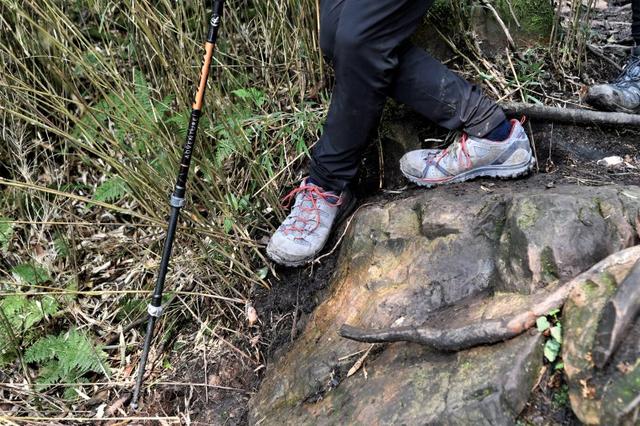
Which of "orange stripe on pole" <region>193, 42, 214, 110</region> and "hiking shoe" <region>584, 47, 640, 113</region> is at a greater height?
"orange stripe on pole" <region>193, 42, 214, 110</region>

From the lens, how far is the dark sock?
2.09 meters

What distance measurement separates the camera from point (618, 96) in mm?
2254

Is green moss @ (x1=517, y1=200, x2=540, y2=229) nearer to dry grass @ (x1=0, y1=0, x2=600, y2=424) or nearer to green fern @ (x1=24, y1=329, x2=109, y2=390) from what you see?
dry grass @ (x1=0, y1=0, x2=600, y2=424)

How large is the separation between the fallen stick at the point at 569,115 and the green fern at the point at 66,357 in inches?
79.4

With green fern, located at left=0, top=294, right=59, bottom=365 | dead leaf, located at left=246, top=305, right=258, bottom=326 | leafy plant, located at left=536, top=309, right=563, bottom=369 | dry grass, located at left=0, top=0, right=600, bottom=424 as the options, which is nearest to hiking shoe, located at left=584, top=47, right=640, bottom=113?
dry grass, located at left=0, top=0, right=600, bottom=424

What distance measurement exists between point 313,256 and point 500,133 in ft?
2.81

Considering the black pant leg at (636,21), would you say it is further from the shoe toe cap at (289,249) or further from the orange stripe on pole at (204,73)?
the orange stripe on pole at (204,73)

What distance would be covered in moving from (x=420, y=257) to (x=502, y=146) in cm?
55

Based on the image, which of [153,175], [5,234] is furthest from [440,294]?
[5,234]

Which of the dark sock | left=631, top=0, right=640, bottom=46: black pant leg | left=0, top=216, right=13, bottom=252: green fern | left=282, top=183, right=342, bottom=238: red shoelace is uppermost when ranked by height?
left=631, top=0, right=640, bottom=46: black pant leg

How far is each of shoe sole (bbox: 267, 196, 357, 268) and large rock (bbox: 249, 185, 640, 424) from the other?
10cm

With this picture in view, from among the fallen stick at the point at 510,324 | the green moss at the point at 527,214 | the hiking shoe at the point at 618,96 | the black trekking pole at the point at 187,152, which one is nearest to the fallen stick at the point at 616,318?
the fallen stick at the point at 510,324

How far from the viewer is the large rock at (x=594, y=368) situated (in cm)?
115

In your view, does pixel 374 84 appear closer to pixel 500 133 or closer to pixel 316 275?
pixel 500 133
